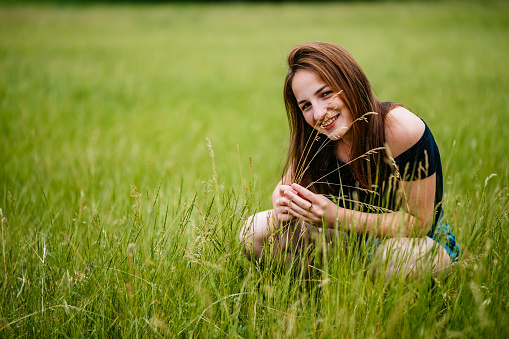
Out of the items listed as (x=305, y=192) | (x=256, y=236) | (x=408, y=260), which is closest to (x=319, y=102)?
(x=305, y=192)

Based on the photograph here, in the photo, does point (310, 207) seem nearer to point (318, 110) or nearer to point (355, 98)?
point (318, 110)

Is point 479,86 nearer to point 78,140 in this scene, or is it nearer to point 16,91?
point 78,140

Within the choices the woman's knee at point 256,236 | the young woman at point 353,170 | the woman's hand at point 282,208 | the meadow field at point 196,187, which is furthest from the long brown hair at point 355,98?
the meadow field at point 196,187

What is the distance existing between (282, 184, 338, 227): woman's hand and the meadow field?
0.19 meters

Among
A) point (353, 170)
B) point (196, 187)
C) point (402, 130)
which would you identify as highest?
point (402, 130)

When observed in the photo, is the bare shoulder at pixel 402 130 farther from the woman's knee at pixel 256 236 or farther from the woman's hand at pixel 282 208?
the woman's knee at pixel 256 236

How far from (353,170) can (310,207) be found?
1.27ft

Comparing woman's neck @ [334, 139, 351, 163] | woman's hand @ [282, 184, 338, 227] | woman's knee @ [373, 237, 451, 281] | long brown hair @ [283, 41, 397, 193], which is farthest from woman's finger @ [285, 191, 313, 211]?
woman's neck @ [334, 139, 351, 163]

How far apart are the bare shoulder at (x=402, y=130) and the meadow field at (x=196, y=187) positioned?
33 cm

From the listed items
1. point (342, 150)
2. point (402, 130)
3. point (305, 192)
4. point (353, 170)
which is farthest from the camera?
point (342, 150)

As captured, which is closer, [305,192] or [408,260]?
[408,260]

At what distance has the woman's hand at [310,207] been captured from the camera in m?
1.74

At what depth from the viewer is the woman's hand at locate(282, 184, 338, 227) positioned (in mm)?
1739

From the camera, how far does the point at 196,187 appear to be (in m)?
3.61
